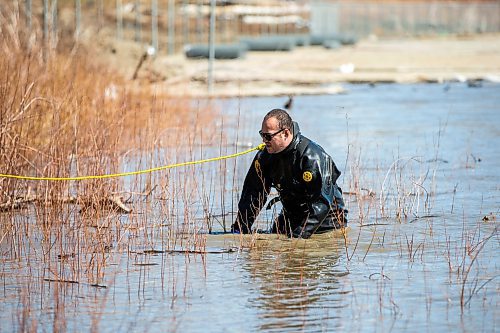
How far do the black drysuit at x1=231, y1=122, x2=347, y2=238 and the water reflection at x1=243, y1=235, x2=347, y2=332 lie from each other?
206 millimetres

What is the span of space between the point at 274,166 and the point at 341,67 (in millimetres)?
30482

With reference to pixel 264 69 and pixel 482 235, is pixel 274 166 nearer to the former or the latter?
pixel 482 235

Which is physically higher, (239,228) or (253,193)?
(253,193)

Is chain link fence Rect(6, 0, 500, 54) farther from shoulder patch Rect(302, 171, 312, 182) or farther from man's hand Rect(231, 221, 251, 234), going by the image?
shoulder patch Rect(302, 171, 312, 182)

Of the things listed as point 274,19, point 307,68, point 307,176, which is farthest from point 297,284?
point 274,19

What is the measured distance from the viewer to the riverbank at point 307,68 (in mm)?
30375

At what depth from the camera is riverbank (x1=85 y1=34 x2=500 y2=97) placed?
1196 inches

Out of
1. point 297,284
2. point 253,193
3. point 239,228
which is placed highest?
point 253,193

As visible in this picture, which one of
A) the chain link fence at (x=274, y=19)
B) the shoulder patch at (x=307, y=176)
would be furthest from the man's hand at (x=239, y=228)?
the chain link fence at (x=274, y=19)

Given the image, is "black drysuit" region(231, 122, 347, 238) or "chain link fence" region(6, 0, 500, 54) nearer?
"black drysuit" region(231, 122, 347, 238)

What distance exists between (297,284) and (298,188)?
1503mm

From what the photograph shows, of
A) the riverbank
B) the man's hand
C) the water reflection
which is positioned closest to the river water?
the water reflection

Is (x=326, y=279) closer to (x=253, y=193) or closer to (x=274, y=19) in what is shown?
(x=253, y=193)

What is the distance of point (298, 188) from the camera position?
409 inches
